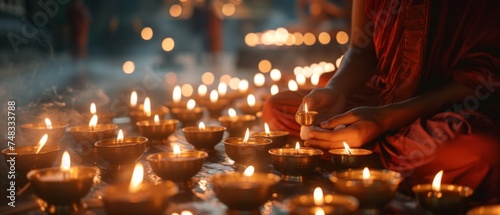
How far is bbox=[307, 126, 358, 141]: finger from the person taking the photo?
246 cm

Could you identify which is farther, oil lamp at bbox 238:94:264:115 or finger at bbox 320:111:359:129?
oil lamp at bbox 238:94:264:115

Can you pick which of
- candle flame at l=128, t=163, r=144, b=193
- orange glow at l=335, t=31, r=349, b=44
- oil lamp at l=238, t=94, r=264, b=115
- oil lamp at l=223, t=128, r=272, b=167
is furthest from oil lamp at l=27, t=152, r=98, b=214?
orange glow at l=335, t=31, r=349, b=44

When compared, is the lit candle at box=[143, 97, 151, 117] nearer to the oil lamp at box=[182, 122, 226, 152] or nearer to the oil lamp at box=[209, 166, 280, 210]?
the oil lamp at box=[182, 122, 226, 152]

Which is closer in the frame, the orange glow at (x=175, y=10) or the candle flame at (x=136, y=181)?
the candle flame at (x=136, y=181)

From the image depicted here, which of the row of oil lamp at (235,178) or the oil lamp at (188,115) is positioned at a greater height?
the oil lamp at (188,115)

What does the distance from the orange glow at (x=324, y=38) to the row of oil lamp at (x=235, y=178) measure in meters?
8.79

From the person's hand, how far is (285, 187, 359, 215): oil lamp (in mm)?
744

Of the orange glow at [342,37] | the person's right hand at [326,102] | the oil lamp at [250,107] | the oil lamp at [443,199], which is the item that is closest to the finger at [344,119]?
the person's right hand at [326,102]

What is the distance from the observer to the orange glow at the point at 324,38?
11450mm

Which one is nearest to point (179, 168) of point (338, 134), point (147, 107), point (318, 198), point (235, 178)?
point (235, 178)

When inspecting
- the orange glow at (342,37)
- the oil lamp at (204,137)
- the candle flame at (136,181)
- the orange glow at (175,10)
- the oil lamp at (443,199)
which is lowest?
the oil lamp at (443,199)

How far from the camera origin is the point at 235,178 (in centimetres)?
204

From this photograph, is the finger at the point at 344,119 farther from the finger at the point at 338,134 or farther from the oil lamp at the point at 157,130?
the oil lamp at the point at 157,130

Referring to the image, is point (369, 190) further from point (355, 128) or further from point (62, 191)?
point (62, 191)
